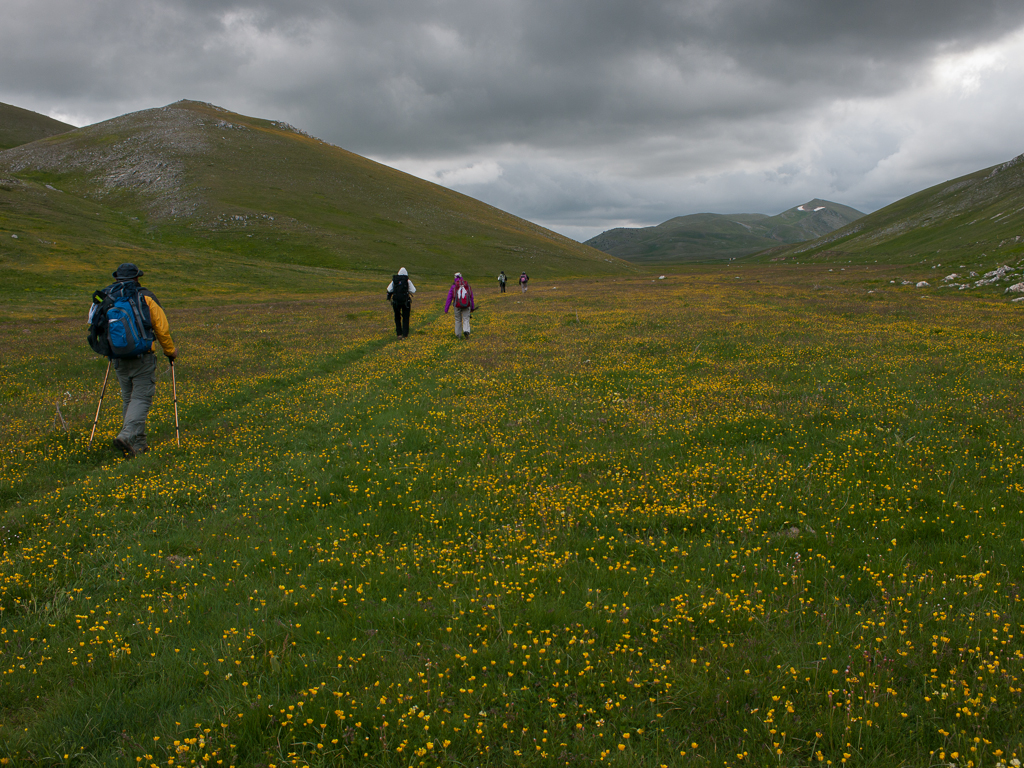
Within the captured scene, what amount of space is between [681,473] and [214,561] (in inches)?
273

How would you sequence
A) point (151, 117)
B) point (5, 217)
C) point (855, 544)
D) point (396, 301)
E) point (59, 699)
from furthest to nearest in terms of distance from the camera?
point (151, 117), point (5, 217), point (396, 301), point (855, 544), point (59, 699)

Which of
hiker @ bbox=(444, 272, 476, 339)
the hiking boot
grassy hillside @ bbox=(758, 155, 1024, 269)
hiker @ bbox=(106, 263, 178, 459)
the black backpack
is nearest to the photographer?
the hiking boot

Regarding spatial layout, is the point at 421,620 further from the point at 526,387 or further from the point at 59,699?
the point at 526,387

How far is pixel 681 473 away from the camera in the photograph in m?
9.07

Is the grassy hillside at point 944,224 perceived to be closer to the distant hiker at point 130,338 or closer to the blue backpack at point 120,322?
the distant hiker at point 130,338

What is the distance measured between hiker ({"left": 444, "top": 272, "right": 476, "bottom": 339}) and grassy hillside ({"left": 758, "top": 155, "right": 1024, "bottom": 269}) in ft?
276

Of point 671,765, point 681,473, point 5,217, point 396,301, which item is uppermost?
point 5,217

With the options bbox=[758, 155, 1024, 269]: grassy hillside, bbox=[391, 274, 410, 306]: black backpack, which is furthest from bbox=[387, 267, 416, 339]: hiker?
bbox=[758, 155, 1024, 269]: grassy hillside

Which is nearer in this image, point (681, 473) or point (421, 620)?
point (421, 620)

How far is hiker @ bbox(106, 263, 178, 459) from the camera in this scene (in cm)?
1154

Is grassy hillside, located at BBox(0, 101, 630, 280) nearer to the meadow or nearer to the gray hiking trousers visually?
the gray hiking trousers

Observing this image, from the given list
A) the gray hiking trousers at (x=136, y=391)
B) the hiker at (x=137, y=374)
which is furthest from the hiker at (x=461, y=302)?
the gray hiking trousers at (x=136, y=391)

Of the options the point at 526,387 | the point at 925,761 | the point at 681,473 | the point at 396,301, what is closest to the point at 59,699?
the point at 925,761

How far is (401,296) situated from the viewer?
26.0 m
